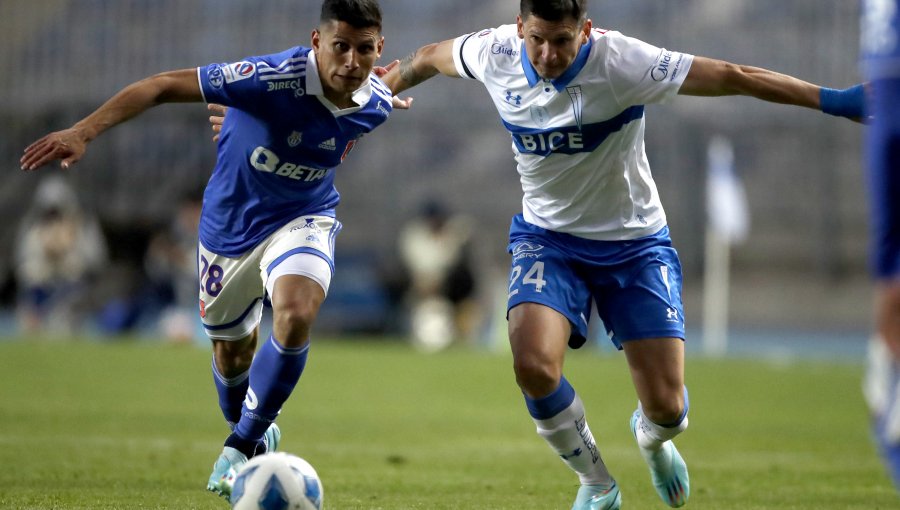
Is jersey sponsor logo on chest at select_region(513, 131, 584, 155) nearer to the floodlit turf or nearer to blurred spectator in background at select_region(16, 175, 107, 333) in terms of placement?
the floodlit turf

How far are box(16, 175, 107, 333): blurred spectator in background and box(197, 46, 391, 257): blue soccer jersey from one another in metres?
16.1

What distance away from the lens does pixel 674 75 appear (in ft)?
21.3

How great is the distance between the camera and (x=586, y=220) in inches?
273

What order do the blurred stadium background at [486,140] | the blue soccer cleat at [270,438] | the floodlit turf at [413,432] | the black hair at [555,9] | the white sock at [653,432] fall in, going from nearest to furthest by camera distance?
the black hair at [555,9], the white sock at [653,432], the blue soccer cleat at [270,438], the floodlit turf at [413,432], the blurred stadium background at [486,140]

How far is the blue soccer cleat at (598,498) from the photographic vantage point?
6.72 m

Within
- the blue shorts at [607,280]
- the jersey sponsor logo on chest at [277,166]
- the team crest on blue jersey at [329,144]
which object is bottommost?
the blue shorts at [607,280]

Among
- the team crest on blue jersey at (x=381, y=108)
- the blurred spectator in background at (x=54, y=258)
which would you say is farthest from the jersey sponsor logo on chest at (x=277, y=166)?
the blurred spectator in background at (x=54, y=258)

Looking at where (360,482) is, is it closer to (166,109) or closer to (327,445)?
(327,445)

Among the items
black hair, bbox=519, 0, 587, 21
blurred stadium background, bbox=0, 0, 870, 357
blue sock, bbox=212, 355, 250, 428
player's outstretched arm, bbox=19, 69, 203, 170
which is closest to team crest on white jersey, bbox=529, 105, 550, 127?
black hair, bbox=519, 0, 587, 21

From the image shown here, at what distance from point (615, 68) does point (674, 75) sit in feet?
1.00

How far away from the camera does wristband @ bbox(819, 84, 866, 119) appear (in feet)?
19.6

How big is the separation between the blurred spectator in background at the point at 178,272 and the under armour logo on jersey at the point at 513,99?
1500 centimetres

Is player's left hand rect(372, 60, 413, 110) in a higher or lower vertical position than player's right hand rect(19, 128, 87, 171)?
lower

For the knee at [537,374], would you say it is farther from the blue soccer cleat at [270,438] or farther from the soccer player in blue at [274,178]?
the blue soccer cleat at [270,438]
